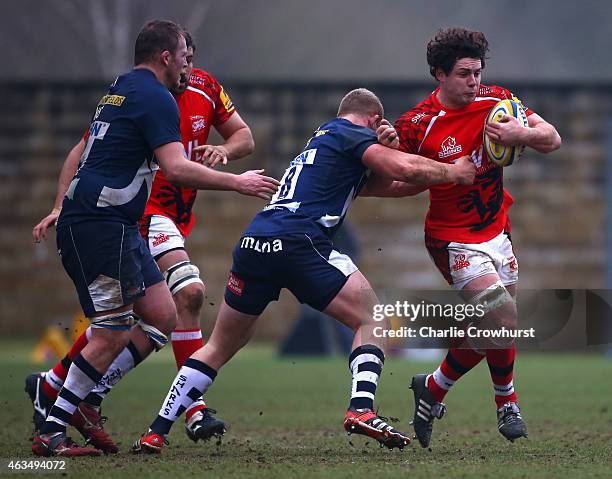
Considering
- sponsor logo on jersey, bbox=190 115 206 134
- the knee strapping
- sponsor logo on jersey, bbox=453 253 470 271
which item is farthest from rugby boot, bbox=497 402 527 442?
sponsor logo on jersey, bbox=190 115 206 134

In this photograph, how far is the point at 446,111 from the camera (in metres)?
7.77

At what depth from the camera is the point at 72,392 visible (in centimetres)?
697

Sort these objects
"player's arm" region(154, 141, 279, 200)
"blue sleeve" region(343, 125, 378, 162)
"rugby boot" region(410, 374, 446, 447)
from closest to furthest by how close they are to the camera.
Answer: "player's arm" region(154, 141, 279, 200)
"blue sleeve" region(343, 125, 378, 162)
"rugby boot" region(410, 374, 446, 447)

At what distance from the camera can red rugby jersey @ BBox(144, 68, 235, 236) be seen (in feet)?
27.9

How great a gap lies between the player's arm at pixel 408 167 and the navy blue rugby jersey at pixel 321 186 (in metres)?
0.08

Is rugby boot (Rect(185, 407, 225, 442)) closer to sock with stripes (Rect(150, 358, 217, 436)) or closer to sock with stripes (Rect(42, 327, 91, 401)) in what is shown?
sock with stripes (Rect(150, 358, 217, 436))

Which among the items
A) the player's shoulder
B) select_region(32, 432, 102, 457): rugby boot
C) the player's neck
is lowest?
select_region(32, 432, 102, 457): rugby boot

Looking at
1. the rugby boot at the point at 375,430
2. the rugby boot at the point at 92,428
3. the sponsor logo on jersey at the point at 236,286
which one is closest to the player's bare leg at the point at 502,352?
the rugby boot at the point at 375,430

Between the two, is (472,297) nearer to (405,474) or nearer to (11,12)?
(405,474)

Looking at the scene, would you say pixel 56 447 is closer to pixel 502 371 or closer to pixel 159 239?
pixel 159 239

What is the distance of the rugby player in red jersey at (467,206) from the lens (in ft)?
25.2

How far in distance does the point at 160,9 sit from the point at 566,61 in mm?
7534

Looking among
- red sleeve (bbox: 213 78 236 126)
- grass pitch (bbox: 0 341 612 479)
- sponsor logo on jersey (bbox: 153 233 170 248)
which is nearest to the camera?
grass pitch (bbox: 0 341 612 479)

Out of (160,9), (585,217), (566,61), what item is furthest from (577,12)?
(160,9)
